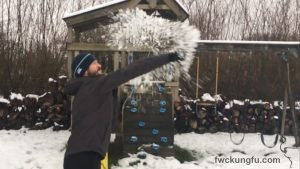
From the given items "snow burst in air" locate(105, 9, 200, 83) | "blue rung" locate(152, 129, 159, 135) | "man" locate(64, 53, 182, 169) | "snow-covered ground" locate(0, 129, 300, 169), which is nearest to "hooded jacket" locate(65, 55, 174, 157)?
"man" locate(64, 53, 182, 169)

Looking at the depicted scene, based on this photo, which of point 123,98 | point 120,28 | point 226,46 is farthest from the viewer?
point 123,98

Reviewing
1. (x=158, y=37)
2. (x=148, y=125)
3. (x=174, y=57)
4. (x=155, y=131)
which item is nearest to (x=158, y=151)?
(x=155, y=131)

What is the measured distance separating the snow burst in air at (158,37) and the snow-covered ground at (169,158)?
4.83 ft

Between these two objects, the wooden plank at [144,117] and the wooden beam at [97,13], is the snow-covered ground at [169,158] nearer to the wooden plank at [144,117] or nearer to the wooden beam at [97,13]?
the wooden plank at [144,117]

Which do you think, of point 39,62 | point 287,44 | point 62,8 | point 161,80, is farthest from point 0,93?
point 287,44

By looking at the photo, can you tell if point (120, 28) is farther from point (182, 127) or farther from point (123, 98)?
point (182, 127)

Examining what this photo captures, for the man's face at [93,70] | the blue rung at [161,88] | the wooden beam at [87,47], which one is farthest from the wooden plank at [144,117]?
the man's face at [93,70]

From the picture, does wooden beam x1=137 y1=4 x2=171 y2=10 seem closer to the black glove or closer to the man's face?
the man's face

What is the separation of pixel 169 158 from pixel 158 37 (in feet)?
8.45

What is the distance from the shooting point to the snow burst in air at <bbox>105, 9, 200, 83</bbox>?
4941 millimetres

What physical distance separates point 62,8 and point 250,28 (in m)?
6.12

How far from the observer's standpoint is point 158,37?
19.7 feet

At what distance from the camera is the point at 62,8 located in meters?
13.9

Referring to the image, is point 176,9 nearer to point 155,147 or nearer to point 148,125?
point 148,125
